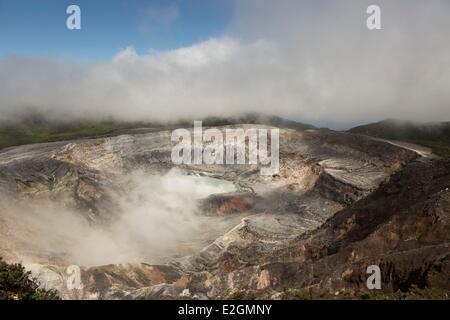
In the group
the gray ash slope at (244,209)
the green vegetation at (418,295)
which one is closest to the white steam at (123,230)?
the gray ash slope at (244,209)

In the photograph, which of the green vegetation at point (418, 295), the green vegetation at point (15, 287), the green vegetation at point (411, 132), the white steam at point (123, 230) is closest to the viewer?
the green vegetation at point (418, 295)

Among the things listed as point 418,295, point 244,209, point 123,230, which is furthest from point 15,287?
point 244,209

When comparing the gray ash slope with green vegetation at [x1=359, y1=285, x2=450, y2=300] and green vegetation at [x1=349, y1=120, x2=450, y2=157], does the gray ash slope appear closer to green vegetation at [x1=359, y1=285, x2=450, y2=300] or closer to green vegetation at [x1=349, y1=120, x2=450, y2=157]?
green vegetation at [x1=359, y1=285, x2=450, y2=300]

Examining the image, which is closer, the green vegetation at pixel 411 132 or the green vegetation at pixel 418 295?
the green vegetation at pixel 418 295

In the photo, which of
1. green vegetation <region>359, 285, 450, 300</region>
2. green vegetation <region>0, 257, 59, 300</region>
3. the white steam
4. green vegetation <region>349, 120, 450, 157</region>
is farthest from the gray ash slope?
green vegetation <region>349, 120, 450, 157</region>

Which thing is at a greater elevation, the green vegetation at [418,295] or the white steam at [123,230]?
the green vegetation at [418,295]

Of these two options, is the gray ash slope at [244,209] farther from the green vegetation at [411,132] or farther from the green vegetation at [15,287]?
the green vegetation at [411,132]

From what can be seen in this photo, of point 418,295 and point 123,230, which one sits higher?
point 418,295

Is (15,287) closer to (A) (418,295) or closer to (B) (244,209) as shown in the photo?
(A) (418,295)
